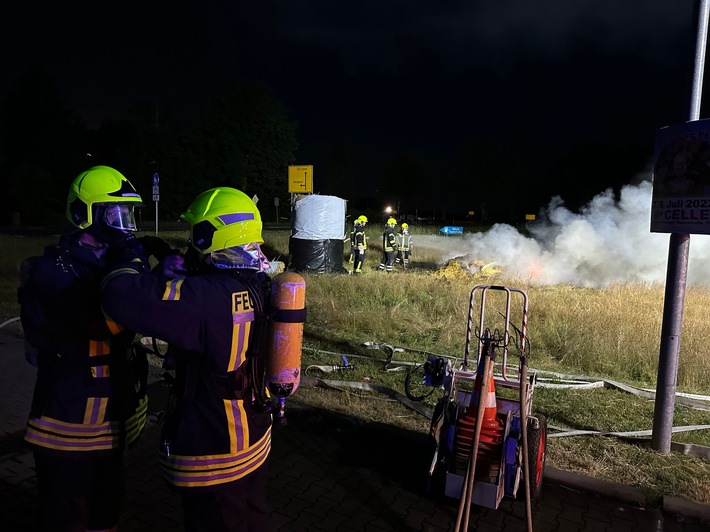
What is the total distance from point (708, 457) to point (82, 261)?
4.99 metres

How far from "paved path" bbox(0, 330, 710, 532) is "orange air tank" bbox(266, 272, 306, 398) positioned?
5.64 ft

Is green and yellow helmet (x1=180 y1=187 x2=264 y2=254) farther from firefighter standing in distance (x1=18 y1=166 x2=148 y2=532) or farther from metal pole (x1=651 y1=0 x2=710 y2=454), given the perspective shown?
metal pole (x1=651 y1=0 x2=710 y2=454)

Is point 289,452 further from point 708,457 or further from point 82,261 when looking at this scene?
point 708,457

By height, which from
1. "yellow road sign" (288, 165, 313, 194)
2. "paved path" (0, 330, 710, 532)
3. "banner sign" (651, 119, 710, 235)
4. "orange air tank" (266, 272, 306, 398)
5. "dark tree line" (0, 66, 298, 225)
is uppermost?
"dark tree line" (0, 66, 298, 225)

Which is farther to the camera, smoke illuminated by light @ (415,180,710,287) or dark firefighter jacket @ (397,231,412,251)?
dark firefighter jacket @ (397,231,412,251)

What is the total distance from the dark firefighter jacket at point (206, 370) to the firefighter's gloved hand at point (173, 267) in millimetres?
64

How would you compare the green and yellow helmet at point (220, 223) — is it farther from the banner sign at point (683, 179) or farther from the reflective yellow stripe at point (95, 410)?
the banner sign at point (683, 179)

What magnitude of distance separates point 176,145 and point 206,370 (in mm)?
52444

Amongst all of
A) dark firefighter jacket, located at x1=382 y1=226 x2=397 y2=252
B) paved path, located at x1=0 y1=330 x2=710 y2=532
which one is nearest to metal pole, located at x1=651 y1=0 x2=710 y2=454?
paved path, located at x1=0 y1=330 x2=710 y2=532

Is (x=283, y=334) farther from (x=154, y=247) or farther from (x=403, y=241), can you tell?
(x=403, y=241)

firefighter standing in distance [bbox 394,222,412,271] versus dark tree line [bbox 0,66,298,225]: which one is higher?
dark tree line [bbox 0,66,298,225]

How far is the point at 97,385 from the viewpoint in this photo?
8.08 ft

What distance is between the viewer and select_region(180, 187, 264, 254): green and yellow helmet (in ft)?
7.35

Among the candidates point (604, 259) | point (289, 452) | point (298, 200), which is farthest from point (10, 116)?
point (289, 452)
